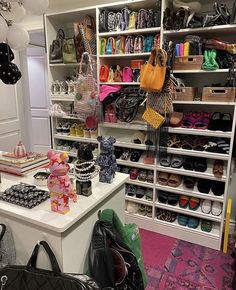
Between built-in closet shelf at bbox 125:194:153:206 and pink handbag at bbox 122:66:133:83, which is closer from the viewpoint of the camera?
pink handbag at bbox 122:66:133:83

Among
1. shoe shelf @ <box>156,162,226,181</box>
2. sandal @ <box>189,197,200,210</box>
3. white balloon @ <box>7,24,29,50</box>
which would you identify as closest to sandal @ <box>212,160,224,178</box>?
shoe shelf @ <box>156,162,226,181</box>

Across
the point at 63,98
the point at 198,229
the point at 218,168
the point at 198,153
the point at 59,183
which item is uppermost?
the point at 63,98

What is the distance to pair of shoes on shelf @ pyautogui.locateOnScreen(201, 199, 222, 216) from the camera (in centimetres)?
223

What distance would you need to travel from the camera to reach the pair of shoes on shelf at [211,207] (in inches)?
88.0

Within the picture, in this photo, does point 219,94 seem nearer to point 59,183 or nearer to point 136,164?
point 136,164

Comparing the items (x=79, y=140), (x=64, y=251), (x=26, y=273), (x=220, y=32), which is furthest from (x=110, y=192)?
(x=220, y=32)

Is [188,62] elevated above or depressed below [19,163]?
above

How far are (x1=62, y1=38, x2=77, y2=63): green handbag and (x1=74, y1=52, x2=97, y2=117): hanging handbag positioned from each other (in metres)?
0.22

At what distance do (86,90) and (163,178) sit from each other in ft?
3.80

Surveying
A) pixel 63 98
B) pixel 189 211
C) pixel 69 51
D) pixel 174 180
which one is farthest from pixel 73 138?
pixel 189 211

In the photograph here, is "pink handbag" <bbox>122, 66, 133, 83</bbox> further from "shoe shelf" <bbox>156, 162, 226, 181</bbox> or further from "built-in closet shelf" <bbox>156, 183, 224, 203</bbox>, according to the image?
"built-in closet shelf" <bbox>156, 183, 224, 203</bbox>

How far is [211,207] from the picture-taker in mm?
2271

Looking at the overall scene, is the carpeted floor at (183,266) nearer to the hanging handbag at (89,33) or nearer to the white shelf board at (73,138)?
the white shelf board at (73,138)

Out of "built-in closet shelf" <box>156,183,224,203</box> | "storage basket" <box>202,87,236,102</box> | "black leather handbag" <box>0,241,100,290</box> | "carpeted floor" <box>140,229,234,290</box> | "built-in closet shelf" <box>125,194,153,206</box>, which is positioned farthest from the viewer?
"built-in closet shelf" <box>125,194,153,206</box>
